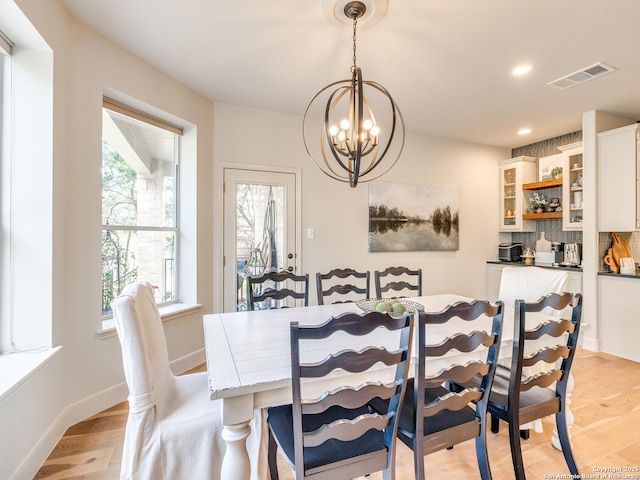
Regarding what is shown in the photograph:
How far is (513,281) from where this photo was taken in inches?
99.7

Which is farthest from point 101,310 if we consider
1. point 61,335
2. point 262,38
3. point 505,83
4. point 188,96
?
point 505,83

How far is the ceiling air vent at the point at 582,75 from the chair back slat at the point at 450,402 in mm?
2847

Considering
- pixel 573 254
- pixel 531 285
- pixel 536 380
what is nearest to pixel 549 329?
pixel 536 380

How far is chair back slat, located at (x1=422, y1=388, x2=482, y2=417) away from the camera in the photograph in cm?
128

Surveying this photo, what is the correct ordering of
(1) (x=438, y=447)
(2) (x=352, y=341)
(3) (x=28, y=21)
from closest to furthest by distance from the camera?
1. (1) (x=438, y=447)
2. (2) (x=352, y=341)
3. (3) (x=28, y=21)

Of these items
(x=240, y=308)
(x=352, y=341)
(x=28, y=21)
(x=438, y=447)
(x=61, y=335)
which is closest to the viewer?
(x=438, y=447)

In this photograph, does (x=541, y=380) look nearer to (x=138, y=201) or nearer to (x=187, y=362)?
(x=187, y=362)

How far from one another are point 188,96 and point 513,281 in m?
3.22

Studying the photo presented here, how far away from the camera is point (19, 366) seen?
166cm

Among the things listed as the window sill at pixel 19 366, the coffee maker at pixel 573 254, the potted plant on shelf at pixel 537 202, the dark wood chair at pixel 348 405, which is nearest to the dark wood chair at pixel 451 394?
the dark wood chair at pixel 348 405

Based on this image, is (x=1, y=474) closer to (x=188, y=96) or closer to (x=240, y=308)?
(x=240, y=308)

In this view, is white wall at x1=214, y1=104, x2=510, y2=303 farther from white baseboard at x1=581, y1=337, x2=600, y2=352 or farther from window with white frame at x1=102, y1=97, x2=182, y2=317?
white baseboard at x1=581, y1=337, x2=600, y2=352

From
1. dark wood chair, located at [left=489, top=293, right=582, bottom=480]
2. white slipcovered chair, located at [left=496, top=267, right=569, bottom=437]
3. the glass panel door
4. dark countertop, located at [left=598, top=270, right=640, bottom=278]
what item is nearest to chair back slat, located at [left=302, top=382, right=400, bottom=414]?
dark wood chair, located at [left=489, top=293, right=582, bottom=480]

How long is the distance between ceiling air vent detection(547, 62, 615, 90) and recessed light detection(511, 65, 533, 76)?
383 millimetres
